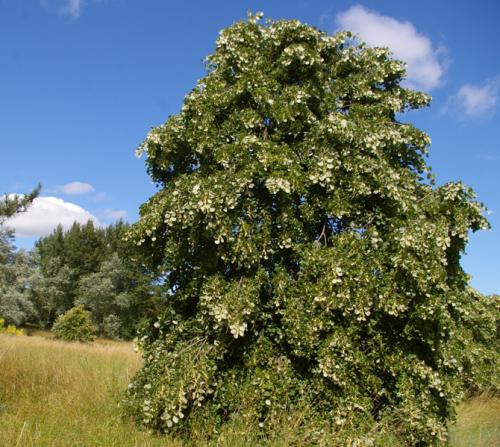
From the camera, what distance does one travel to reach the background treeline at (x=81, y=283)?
42.0 metres

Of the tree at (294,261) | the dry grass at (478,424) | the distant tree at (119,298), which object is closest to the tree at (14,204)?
the tree at (294,261)

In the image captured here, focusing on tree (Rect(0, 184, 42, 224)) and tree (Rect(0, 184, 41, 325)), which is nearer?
tree (Rect(0, 184, 42, 224))

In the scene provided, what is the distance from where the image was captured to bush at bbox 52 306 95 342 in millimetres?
29969

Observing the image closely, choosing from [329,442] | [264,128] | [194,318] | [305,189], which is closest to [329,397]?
[329,442]

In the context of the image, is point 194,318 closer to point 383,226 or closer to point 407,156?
point 383,226

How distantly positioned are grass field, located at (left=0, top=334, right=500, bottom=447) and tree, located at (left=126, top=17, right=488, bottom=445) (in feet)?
2.63

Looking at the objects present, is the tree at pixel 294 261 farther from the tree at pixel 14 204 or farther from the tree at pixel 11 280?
the tree at pixel 11 280

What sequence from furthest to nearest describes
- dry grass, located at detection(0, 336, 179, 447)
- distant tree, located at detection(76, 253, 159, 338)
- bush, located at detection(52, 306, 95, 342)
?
distant tree, located at detection(76, 253, 159, 338) → bush, located at detection(52, 306, 95, 342) → dry grass, located at detection(0, 336, 179, 447)

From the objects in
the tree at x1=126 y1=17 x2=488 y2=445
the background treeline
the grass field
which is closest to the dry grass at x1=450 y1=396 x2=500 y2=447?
the grass field

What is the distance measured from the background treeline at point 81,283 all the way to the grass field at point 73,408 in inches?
915

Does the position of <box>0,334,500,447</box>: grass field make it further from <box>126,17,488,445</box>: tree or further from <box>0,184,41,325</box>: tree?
<box>0,184,41,325</box>: tree

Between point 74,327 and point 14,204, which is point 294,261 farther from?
point 74,327

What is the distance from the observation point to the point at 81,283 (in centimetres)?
5391

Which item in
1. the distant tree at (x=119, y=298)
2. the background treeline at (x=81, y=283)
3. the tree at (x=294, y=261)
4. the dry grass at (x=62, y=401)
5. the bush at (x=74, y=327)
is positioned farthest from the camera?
the distant tree at (x=119, y=298)
